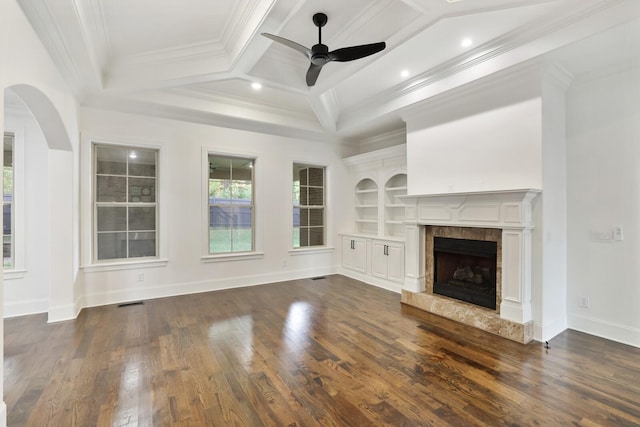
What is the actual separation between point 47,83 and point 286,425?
3.67m

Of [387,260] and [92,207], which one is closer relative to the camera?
[92,207]

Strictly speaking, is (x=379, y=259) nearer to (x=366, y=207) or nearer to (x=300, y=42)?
(x=366, y=207)

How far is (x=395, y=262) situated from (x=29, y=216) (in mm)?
5357

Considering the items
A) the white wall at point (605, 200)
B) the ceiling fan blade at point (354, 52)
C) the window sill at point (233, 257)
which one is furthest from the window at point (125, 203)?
the white wall at point (605, 200)

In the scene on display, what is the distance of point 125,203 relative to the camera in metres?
4.67

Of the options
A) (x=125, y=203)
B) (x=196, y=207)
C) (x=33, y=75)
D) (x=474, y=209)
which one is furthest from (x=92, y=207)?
(x=474, y=209)

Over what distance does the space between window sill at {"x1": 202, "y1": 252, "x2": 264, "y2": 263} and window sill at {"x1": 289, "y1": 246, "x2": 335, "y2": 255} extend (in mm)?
683

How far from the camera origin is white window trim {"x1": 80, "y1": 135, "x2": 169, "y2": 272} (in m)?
4.26

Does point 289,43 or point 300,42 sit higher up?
point 300,42

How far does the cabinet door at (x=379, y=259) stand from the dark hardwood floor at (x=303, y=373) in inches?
57.1

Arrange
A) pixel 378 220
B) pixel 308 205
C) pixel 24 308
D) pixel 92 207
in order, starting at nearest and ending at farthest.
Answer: pixel 24 308 → pixel 92 207 → pixel 378 220 → pixel 308 205

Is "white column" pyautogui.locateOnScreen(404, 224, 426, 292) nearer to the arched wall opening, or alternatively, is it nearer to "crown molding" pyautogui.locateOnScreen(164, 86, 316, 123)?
"crown molding" pyautogui.locateOnScreen(164, 86, 316, 123)

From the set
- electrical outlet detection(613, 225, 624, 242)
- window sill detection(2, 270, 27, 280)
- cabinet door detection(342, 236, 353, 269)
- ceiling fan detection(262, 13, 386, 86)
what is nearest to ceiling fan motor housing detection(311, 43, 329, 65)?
ceiling fan detection(262, 13, 386, 86)

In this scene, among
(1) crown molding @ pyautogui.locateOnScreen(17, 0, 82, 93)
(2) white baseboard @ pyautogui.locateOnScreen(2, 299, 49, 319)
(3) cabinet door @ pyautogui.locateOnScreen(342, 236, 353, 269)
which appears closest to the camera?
(1) crown molding @ pyautogui.locateOnScreen(17, 0, 82, 93)
